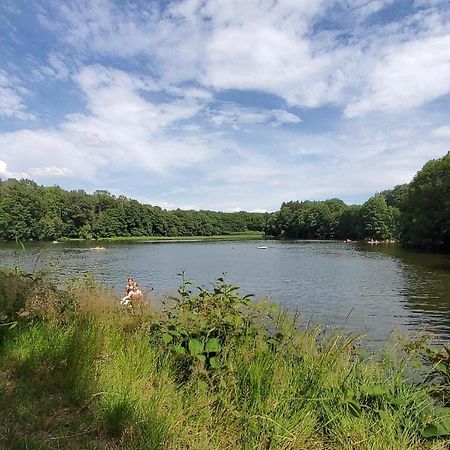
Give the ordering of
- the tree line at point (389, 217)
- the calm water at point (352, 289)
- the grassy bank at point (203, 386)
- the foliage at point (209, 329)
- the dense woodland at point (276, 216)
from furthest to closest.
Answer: the dense woodland at point (276, 216), the tree line at point (389, 217), the calm water at point (352, 289), the foliage at point (209, 329), the grassy bank at point (203, 386)

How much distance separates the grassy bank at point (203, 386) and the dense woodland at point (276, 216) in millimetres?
56675

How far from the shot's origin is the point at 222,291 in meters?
5.87

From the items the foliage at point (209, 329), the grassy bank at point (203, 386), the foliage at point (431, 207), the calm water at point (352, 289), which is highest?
the foliage at point (431, 207)

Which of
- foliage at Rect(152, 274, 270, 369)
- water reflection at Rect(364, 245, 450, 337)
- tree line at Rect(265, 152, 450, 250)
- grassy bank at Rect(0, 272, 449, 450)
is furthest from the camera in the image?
tree line at Rect(265, 152, 450, 250)

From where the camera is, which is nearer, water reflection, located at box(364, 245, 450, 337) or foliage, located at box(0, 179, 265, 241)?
water reflection, located at box(364, 245, 450, 337)

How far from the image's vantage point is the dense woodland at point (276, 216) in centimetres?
7125

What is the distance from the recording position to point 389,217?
126 m

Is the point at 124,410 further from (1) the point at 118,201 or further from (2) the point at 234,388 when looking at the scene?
(1) the point at 118,201

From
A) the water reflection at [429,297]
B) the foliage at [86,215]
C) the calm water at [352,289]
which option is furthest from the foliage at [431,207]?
the foliage at [86,215]

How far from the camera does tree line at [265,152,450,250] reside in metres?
69.9

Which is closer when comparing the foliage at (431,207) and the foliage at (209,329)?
the foliage at (209,329)

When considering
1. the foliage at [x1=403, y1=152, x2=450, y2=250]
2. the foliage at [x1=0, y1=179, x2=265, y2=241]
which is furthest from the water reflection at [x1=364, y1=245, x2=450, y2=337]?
the foliage at [x1=0, y1=179, x2=265, y2=241]

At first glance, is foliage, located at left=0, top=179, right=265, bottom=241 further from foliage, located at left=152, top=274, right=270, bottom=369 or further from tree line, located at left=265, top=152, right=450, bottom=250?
foliage, located at left=152, top=274, right=270, bottom=369

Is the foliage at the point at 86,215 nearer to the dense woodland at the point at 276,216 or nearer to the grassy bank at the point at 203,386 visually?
the dense woodland at the point at 276,216
